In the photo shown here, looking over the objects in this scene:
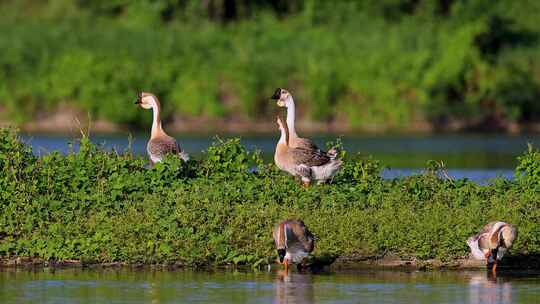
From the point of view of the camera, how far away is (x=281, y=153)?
57.0 ft

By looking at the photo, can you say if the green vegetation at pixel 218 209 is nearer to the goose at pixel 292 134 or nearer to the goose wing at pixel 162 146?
the goose at pixel 292 134

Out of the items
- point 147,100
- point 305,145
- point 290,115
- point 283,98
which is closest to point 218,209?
point 305,145

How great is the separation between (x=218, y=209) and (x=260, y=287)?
1694mm

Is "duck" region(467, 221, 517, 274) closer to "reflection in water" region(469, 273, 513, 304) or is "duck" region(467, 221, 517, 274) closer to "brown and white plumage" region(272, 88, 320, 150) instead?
"reflection in water" region(469, 273, 513, 304)

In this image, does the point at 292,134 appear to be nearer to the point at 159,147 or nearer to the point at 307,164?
the point at 307,164

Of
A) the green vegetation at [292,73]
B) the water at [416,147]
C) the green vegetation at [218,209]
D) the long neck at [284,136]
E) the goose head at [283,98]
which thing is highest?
the green vegetation at [292,73]

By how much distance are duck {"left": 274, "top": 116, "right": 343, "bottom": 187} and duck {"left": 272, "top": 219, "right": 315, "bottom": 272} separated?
78.3 inches

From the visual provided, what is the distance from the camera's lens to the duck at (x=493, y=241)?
575 inches

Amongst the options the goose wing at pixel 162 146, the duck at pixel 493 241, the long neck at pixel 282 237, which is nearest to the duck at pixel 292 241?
the long neck at pixel 282 237

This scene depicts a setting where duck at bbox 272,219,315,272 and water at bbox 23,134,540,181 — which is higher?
water at bbox 23,134,540,181

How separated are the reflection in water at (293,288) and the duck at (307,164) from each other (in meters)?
2.04

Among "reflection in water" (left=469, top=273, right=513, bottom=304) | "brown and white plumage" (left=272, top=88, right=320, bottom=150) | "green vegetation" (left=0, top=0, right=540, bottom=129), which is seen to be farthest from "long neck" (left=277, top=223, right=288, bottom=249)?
"green vegetation" (left=0, top=0, right=540, bottom=129)

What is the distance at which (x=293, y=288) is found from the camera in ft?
46.1

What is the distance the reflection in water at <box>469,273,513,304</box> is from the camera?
13.4 m
